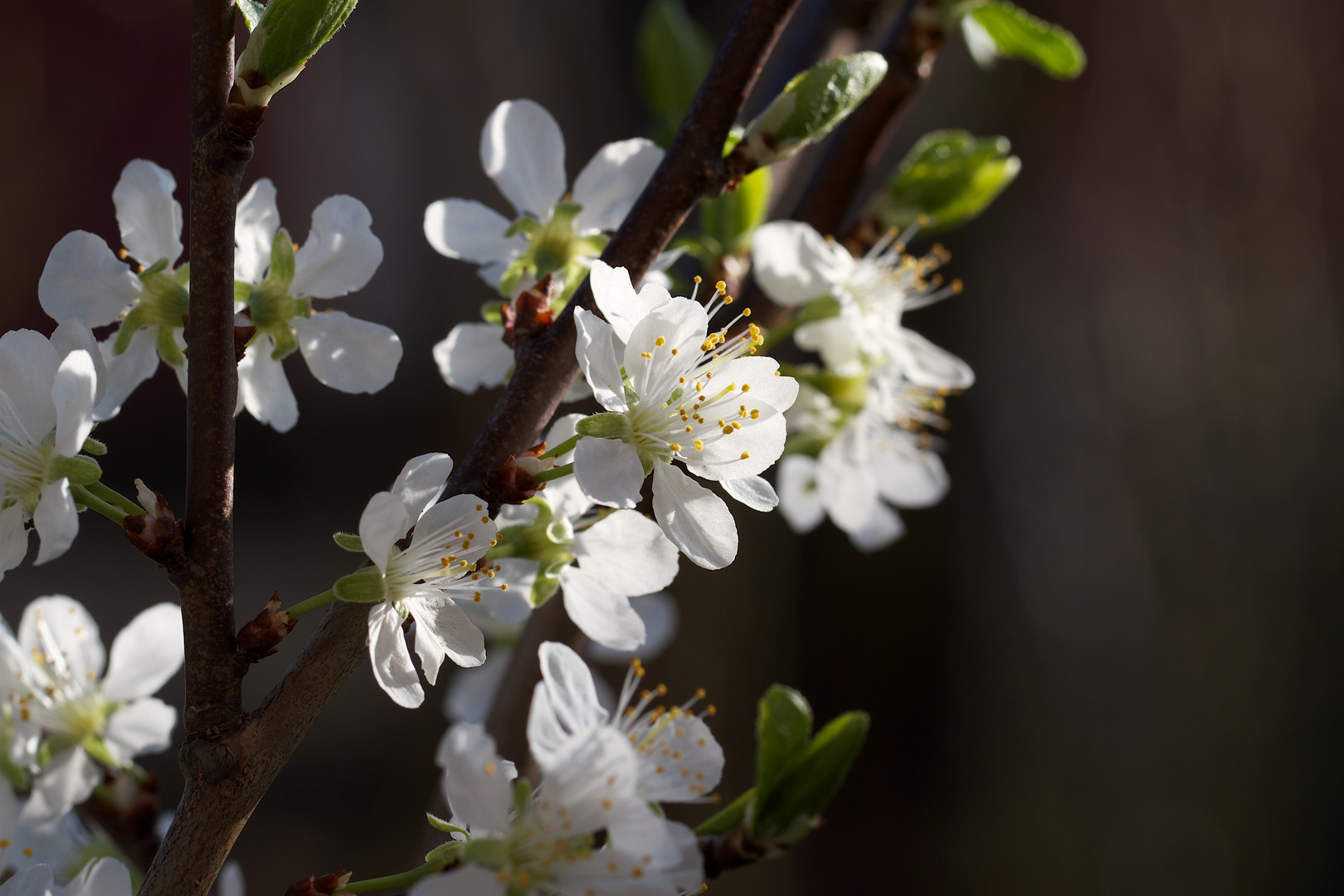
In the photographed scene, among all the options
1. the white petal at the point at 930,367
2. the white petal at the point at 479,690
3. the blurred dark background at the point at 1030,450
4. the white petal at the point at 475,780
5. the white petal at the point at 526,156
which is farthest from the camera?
the blurred dark background at the point at 1030,450

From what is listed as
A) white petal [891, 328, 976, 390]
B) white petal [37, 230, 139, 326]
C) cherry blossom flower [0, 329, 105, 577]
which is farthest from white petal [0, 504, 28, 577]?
white petal [891, 328, 976, 390]

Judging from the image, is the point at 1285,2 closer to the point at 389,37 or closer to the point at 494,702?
the point at 389,37

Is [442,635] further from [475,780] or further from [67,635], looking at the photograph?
[67,635]

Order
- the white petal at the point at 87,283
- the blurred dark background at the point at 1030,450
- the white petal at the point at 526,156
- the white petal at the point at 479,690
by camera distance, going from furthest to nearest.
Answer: the blurred dark background at the point at 1030,450 < the white petal at the point at 479,690 < the white petal at the point at 526,156 < the white petal at the point at 87,283

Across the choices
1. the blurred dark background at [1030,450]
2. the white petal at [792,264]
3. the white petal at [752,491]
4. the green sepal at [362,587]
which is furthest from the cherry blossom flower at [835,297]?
Result: the blurred dark background at [1030,450]

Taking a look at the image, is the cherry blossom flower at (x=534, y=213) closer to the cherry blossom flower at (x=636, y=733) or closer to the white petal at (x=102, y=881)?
Result: the cherry blossom flower at (x=636, y=733)

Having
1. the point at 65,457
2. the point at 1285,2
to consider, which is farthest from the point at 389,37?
the point at 1285,2
